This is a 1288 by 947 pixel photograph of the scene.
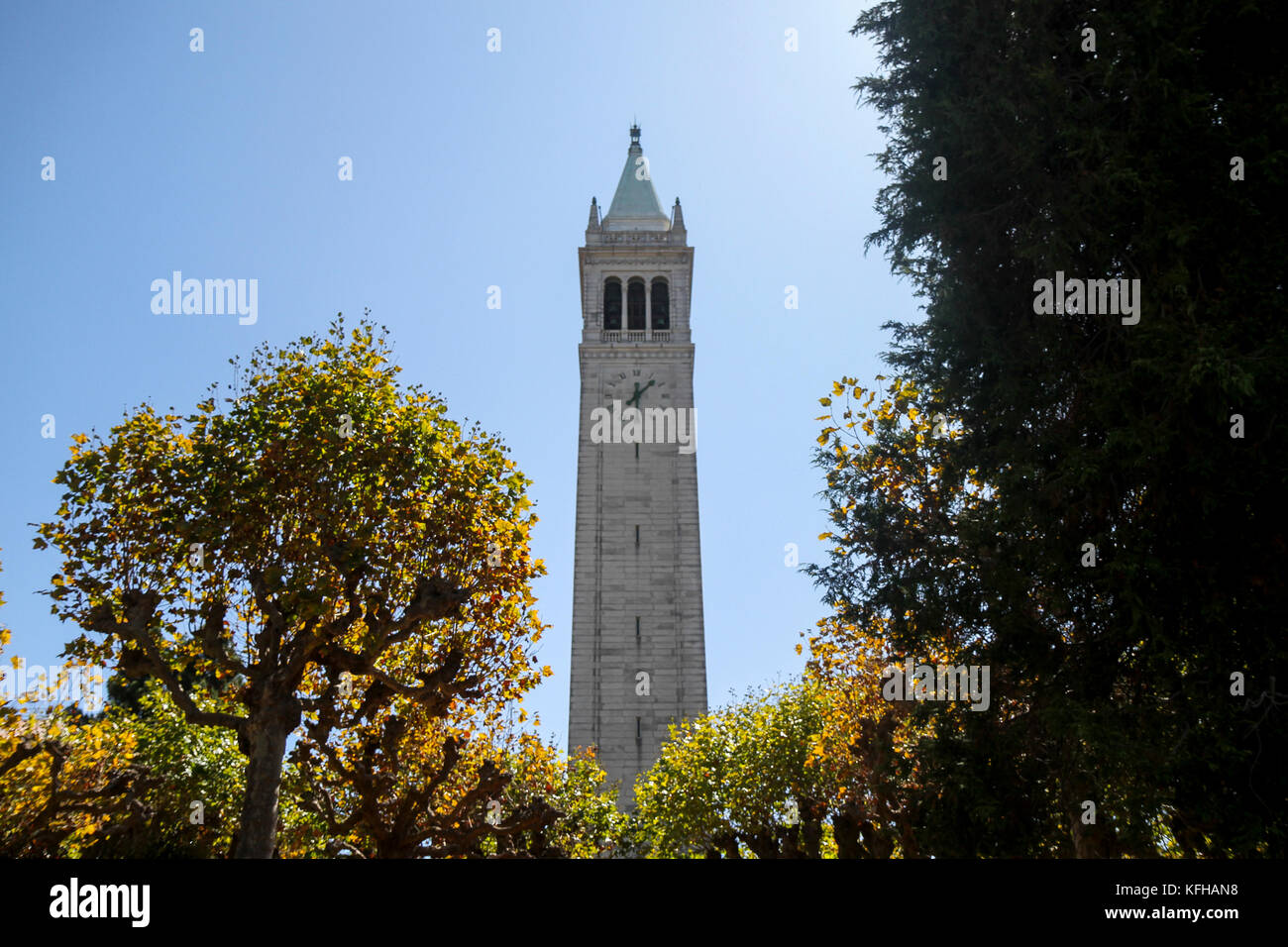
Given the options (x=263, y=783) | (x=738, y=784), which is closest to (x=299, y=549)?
(x=263, y=783)

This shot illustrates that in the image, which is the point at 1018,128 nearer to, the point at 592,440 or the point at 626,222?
the point at 592,440

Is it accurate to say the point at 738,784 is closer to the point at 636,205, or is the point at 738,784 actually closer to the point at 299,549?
the point at 299,549

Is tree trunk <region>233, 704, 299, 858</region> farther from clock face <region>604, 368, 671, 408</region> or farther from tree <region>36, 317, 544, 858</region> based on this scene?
clock face <region>604, 368, 671, 408</region>

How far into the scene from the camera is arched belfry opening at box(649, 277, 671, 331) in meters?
56.4

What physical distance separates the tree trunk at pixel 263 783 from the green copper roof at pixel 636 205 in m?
45.7

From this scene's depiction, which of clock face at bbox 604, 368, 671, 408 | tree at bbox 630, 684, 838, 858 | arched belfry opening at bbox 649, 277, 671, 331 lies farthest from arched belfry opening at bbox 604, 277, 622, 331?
tree at bbox 630, 684, 838, 858

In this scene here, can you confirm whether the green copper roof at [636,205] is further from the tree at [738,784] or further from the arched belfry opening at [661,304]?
the tree at [738,784]

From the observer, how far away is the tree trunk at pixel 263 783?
17031 mm

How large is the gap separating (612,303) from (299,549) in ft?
133

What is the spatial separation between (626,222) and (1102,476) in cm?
4807

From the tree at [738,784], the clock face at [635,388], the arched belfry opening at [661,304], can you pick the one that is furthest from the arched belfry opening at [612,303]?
the tree at [738,784]

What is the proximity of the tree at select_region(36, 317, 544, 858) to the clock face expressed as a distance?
109ft
